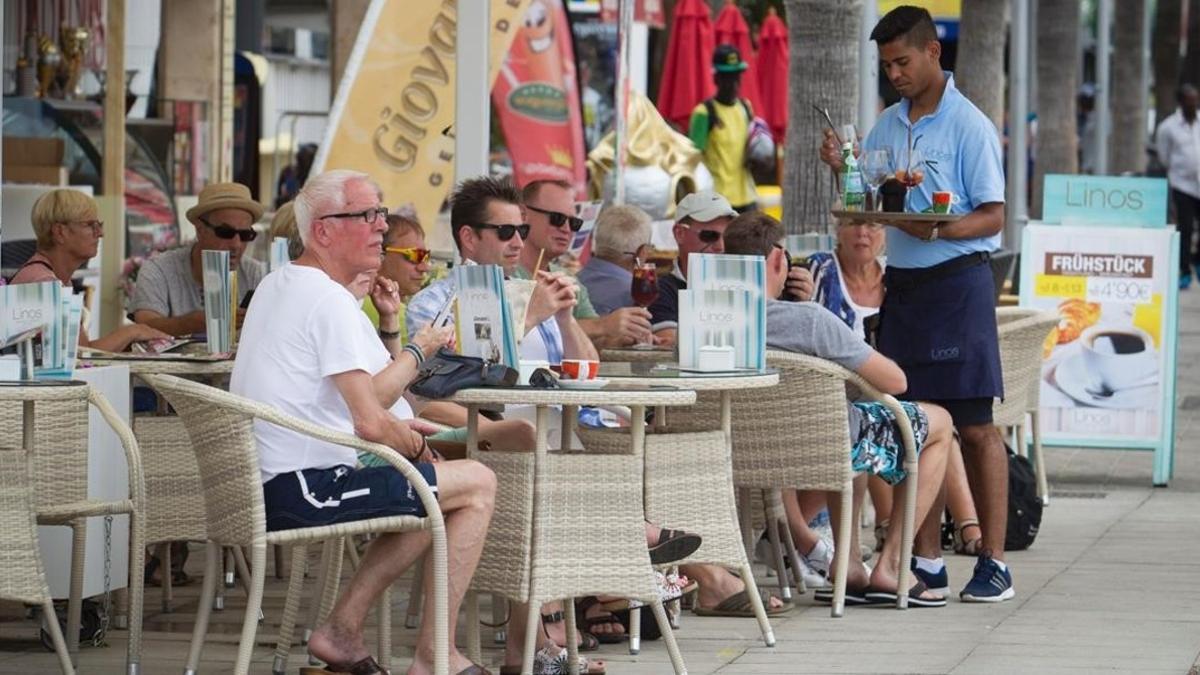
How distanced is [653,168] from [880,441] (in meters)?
7.42

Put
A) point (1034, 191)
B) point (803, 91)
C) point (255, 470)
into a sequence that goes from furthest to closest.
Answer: point (1034, 191), point (803, 91), point (255, 470)

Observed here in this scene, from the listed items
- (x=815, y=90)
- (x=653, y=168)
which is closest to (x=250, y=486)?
(x=815, y=90)

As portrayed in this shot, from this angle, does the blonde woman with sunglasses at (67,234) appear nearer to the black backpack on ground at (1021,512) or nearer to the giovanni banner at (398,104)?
the giovanni banner at (398,104)

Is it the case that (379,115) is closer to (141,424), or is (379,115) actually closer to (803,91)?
(803,91)

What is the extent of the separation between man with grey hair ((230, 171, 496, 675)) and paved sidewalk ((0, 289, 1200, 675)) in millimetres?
753

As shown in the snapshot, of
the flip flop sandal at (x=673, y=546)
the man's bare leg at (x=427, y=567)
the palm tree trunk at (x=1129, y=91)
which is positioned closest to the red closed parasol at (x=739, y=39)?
the palm tree trunk at (x=1129, y=91)

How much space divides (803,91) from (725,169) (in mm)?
4603

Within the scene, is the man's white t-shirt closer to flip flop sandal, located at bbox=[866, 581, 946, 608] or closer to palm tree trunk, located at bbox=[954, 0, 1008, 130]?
flip flop sandal, located at bbox=[866, 581, 946, 608]

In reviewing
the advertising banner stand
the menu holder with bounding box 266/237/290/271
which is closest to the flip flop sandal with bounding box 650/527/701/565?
the menu holder with bounding box 266/237/290/271

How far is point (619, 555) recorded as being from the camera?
6004 mm

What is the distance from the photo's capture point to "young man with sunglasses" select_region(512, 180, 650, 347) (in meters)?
7.64

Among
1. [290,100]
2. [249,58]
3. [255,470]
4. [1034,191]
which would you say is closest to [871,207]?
[255,470]

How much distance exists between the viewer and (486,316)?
19.8ft

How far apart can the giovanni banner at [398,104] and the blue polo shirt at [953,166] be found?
3.54 metres
